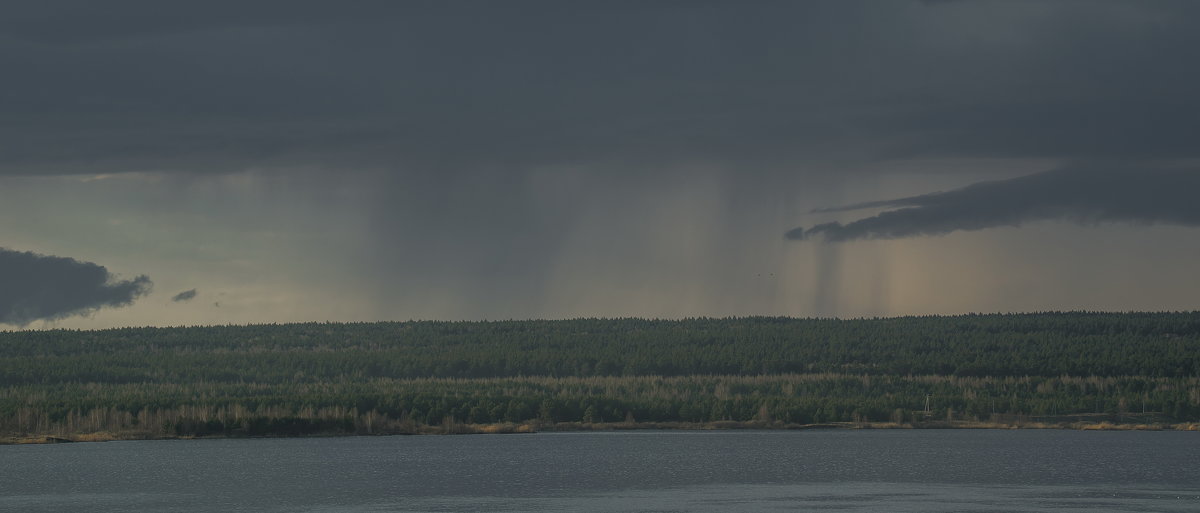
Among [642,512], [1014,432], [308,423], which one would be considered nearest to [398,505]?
[642,512]

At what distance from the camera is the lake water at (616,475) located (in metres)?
83.1

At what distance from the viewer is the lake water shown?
8306cm

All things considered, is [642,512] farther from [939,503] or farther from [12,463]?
[12,463]

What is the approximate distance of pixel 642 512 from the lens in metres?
76.6

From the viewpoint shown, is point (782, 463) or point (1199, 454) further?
point (1199, 454)

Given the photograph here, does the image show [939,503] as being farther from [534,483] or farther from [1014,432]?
[1014,432]

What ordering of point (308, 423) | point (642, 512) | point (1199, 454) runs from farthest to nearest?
point (308, 423)
point (1199, 454)
point (642, 512)

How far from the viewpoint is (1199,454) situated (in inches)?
5172

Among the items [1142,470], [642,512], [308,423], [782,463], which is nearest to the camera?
[642,512]

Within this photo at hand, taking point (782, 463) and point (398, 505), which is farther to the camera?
point (782, 463)

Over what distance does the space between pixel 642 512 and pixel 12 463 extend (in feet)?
234

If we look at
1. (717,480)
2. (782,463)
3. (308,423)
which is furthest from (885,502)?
(308,423)

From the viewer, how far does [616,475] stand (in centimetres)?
10706

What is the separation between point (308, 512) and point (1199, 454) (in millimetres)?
81735
